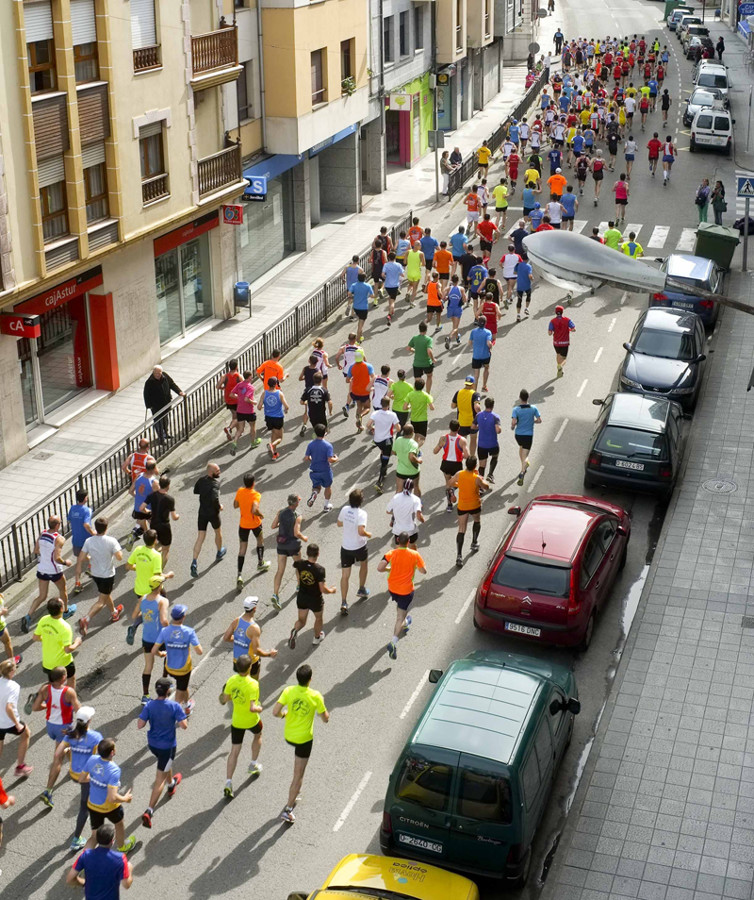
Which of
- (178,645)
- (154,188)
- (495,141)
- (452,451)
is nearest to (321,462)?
(452,451)

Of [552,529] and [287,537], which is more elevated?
[552,529]

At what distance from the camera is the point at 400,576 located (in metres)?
15.9

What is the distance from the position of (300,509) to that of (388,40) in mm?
27005

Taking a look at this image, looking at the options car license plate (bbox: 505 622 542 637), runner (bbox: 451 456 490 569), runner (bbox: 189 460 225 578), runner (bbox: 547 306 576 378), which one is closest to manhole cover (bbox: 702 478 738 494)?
runner (bbox: 547 306 576 378)

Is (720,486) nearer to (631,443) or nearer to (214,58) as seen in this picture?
Answer: (631,443)

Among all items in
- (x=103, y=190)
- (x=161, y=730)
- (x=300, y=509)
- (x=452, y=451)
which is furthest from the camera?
(x=103, y=190)

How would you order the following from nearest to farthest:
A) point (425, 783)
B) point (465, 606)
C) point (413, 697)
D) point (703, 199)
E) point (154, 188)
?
point (425, 783), point (413, 697), point (465, 606), point (154, 188), point (703, 199)

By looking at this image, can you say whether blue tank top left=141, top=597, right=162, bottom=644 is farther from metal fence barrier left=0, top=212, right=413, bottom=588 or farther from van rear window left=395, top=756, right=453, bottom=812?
van rear window left=395, top=756, right=453, bottom=812

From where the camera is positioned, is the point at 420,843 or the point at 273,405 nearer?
the point at 420,843

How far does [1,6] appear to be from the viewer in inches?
795

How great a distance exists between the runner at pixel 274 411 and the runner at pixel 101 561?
5592 millimetres

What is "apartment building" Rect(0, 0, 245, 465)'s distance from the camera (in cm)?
2141

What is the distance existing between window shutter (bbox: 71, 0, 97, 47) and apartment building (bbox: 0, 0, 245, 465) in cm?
3

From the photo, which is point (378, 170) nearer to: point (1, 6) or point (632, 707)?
point (1, 6)
